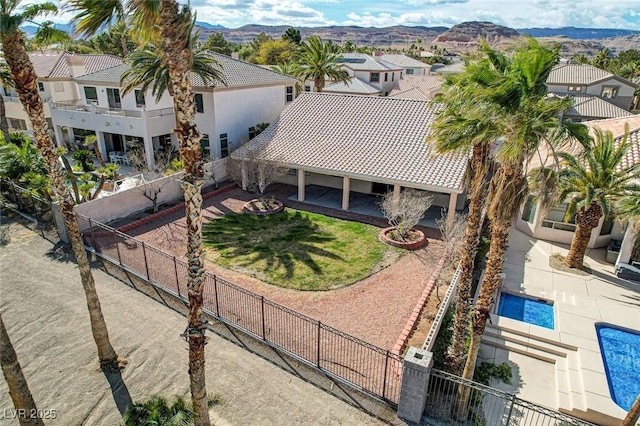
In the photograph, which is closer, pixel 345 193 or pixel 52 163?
pixel 52 163

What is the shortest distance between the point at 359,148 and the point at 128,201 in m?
13.0

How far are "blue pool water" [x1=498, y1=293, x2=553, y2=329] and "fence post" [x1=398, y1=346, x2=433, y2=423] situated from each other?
7.28 meters

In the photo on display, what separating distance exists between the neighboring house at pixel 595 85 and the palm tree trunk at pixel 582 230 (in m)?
40.6

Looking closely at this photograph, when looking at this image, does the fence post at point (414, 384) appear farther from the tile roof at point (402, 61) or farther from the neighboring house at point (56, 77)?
the tile roof at point (402, 61)

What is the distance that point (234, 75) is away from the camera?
2966 cm

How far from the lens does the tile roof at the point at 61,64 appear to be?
35.3 metres

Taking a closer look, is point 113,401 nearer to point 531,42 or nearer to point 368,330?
point 368,330

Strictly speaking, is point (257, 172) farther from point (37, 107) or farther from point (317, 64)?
point (317, 64)

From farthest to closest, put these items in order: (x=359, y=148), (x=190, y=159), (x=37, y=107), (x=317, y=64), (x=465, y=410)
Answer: (x=317, y=64) < (x=359, y=148) < (x=465, y=410) < (x=37, y=107) < (x=190, y=159)

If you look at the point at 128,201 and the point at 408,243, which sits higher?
the point at 128,201

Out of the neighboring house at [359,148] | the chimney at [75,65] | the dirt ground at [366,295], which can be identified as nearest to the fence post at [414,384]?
the dirt ground at [366,295]

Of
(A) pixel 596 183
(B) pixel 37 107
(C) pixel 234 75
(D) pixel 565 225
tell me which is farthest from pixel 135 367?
(C) pixel 234 75

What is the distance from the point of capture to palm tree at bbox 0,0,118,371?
855 centimetres

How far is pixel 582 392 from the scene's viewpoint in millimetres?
11430
